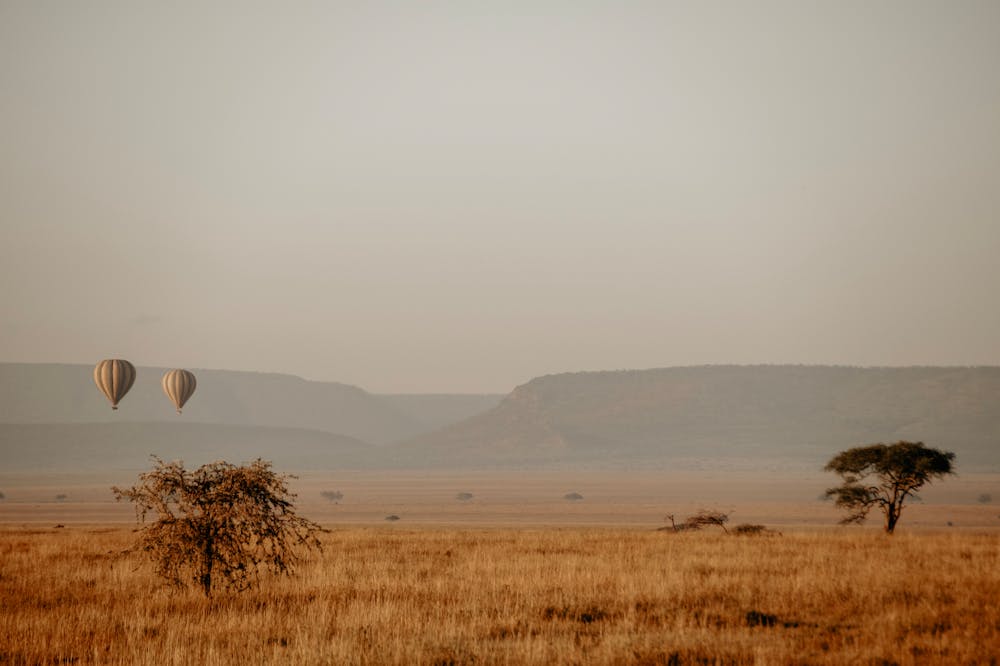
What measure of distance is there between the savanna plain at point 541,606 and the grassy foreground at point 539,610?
5 centimetres

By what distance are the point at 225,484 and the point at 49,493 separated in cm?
13263

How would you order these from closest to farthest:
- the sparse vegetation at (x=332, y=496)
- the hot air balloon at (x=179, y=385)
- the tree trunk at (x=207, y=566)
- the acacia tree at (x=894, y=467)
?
1. the tree trunk at (x=207, y=566)
2. the acacia tree at (x=894, y=467)
3. the hot air balloon at (x=179, y=385)
4. the sparse vegetation at (x=332, y=496)

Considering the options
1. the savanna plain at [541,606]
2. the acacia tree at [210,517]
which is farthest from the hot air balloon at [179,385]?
the acacia tree at [210,517]

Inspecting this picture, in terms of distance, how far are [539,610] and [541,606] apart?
0.35 meters

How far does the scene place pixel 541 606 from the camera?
57.8 feet

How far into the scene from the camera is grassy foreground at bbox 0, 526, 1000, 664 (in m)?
13.7

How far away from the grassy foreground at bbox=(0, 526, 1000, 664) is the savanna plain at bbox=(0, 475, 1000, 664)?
5 centimetres

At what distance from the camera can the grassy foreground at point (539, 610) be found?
13.7 metres

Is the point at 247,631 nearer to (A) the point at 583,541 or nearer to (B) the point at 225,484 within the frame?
(B) the point at 225,484

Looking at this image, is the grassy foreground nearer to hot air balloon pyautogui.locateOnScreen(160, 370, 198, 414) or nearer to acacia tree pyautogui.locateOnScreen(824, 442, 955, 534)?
acacia tree pyautogui.locateOnScreen(824, 442, 955, 534)

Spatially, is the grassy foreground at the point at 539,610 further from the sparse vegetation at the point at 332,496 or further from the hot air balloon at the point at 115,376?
the sparse vegetation at the point at 332,496

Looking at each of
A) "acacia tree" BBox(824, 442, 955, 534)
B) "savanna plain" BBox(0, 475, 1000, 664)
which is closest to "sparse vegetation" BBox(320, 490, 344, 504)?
"acacia tree" BBox(824, 442, 955, 534)

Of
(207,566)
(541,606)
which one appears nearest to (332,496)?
(207,566)

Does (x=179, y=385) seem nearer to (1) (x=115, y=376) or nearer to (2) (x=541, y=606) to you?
(1) (x=115, y=376)
